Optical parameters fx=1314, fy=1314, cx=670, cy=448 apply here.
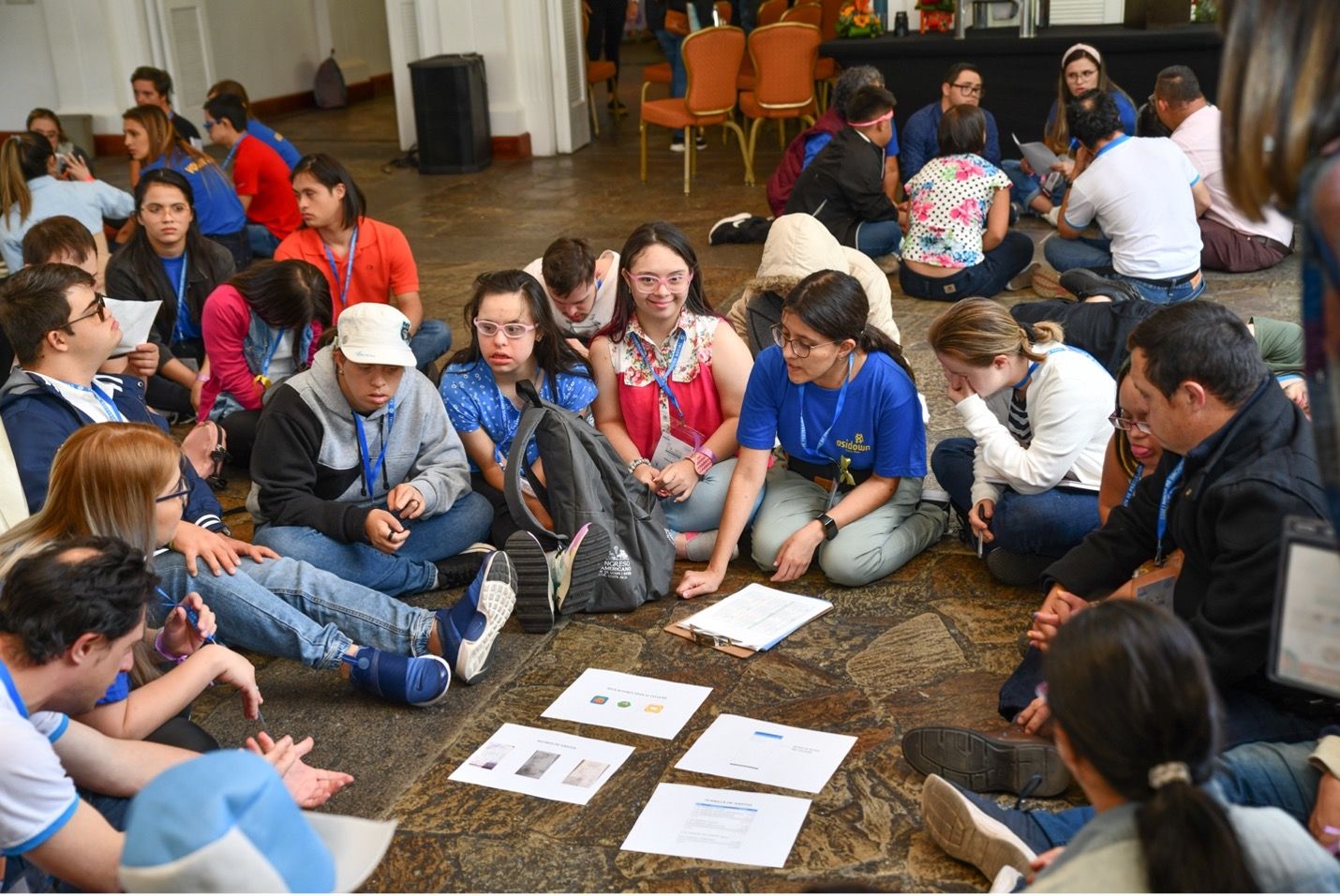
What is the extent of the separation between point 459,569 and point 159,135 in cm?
388

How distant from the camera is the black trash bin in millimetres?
9898

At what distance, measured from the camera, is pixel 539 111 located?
10.5 meters

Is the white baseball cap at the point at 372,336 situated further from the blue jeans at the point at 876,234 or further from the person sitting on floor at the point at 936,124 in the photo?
the person sitting on floor at the point at 936,124

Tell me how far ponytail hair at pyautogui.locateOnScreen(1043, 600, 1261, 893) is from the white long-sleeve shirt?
6.45 feet

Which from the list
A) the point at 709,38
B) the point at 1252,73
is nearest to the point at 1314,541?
the point at 1252,73

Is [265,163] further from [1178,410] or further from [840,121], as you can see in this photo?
[1178,410]

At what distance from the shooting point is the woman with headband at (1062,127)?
287 inches

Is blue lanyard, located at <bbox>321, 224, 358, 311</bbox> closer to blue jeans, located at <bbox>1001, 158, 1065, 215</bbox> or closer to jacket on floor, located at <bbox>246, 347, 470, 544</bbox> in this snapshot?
jacket on floor, located at <bbox>246, 347, 470, 544</bbox>

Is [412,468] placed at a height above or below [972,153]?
below

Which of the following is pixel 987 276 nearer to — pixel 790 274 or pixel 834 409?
pixel 790 274

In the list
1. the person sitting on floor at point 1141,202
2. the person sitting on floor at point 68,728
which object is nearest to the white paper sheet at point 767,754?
the person sitting on floor at point 68,728

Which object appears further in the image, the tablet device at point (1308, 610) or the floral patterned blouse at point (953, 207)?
the floral patterned blouse at point (953, 207)

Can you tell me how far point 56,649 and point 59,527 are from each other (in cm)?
54

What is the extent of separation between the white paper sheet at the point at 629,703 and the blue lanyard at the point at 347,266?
7.73 ft
